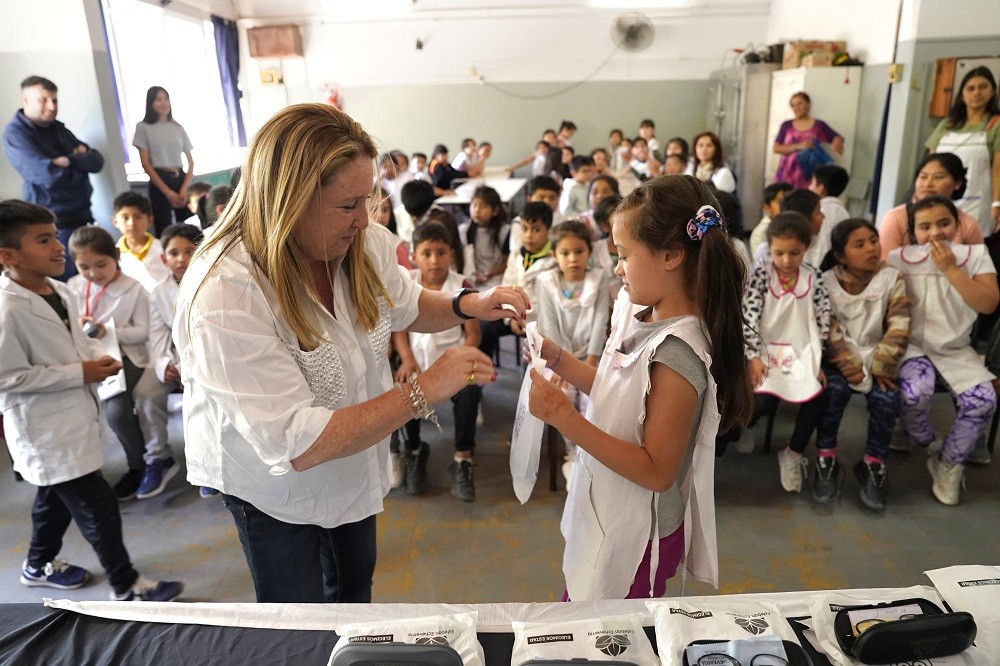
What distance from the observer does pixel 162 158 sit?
5.67 m

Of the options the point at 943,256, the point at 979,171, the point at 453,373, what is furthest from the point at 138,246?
the point at 979,171

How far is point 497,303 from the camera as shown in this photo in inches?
61.1

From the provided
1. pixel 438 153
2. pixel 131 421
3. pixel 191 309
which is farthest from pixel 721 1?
pixel 191 309

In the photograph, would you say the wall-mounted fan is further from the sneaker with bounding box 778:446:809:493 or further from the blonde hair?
the blonde hair

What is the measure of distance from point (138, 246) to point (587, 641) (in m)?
3.44

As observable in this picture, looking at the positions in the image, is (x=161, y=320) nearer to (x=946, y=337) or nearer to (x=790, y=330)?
(x=790, y=330)

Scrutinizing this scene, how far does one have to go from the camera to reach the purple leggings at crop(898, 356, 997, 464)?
261 centimetres

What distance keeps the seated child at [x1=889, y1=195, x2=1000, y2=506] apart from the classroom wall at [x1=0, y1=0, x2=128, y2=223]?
5.04 m

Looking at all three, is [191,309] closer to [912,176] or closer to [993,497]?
[993,497]

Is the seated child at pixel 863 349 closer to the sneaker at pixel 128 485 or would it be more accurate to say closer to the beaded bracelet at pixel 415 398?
the beaded bracelet at pixel 415 398

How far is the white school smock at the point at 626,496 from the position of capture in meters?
1.29

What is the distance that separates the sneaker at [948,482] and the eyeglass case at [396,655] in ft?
8.29

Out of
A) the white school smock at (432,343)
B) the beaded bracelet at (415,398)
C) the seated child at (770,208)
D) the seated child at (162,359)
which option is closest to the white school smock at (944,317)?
the seated child at (770,208)

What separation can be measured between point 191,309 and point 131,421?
2203 mm
